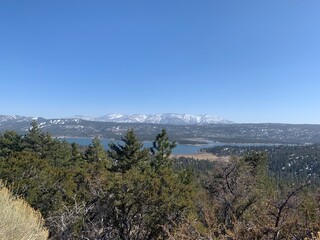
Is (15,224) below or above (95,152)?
above

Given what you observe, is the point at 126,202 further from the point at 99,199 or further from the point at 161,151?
the point at 161,151

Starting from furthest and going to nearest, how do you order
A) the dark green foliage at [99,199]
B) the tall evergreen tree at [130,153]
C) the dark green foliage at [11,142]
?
the dark green foliage at [11,142], the tall evergreen tree at [130,153], the dark green foliage at [99,199]

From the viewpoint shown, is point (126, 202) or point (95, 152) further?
point (95, 152)

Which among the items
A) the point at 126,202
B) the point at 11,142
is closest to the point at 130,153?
the point at 11,142

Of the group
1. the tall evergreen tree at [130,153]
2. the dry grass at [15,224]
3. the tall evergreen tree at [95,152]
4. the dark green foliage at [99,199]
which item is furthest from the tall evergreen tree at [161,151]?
the dry grass at [15,224]

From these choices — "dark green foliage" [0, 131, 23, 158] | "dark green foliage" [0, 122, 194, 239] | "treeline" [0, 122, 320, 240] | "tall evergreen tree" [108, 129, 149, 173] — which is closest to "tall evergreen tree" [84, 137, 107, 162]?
"tall evergreen tree" [108, 129, 149, 173]

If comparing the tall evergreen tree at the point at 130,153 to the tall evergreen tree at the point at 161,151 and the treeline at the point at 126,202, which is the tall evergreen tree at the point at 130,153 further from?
the treeline at the point at 126,202

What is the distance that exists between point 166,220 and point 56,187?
647 cm

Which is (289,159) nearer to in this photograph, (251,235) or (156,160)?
(156,160)

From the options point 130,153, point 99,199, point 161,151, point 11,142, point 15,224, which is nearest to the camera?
point 15,224

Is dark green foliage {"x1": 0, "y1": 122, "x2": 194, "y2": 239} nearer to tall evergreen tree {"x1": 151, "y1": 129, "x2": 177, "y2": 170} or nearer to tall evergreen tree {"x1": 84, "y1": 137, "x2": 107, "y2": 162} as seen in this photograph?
tall evergreen tree {"x1": 151, "y1": 129, "x2": 177, "y2": 170}

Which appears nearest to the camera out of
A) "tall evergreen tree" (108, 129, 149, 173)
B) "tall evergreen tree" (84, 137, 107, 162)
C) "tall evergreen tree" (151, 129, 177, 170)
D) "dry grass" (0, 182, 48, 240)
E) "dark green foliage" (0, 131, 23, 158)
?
"dry grass" (0, 182, 48, 240)

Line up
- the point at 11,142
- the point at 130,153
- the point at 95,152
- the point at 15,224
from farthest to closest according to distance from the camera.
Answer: the point at 95,152 < the point at 11,142 < the point at 130,153 < the point at 15,224

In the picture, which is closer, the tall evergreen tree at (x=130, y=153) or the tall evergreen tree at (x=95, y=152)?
the tall evergreen tree at (x=130, y=153)
